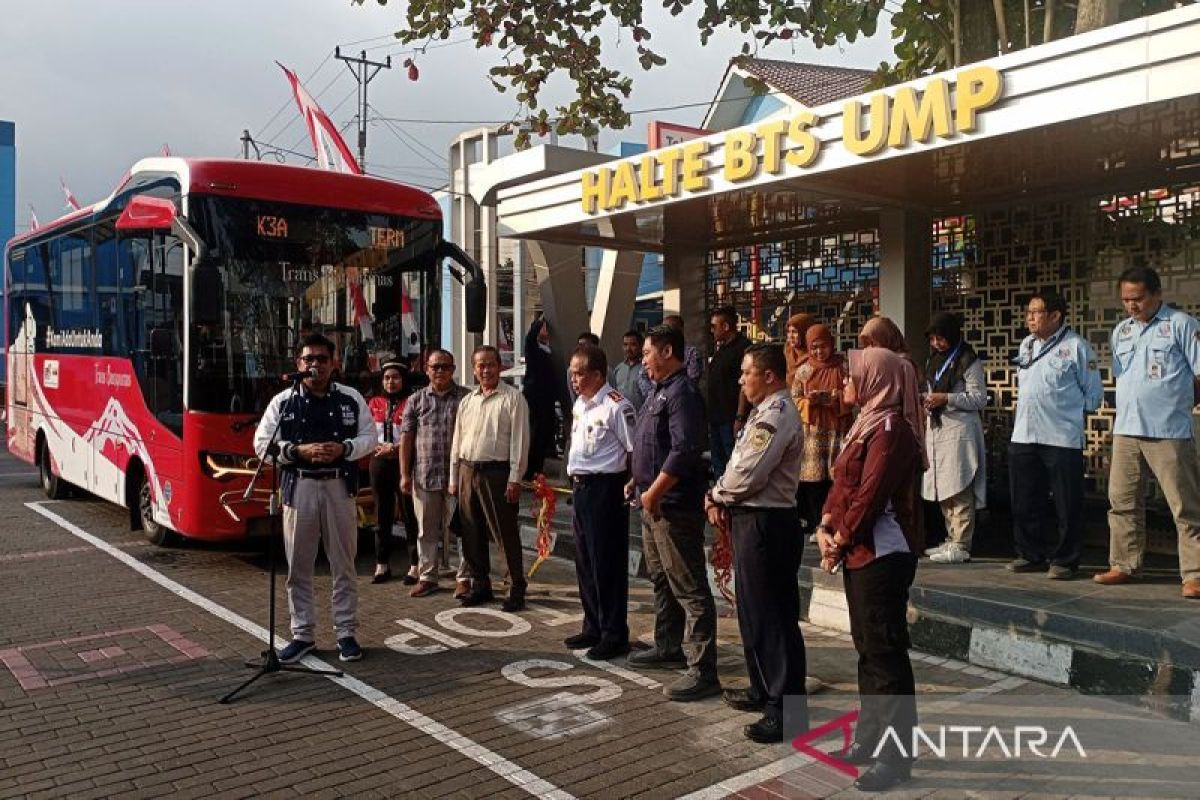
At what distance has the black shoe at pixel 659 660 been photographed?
5.50 metres

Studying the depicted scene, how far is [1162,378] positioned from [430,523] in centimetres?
499

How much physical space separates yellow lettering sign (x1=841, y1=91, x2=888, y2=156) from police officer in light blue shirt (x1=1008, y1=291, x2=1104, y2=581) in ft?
4.91

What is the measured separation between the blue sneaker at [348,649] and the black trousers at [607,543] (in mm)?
1425

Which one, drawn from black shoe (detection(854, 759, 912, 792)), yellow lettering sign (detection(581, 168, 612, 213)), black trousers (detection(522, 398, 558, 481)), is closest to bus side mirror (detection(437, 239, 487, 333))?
yellow lettering sign (detection(581, 168, 612, 213))

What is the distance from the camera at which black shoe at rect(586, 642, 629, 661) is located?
18.6 feet

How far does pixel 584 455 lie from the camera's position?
19.0 feet

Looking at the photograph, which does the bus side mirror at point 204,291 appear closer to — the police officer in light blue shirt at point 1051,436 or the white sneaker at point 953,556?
the white sneaker at point 953,556

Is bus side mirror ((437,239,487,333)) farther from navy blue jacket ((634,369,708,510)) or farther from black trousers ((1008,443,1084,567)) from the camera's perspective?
black trousers ((1008,443,1084,567))

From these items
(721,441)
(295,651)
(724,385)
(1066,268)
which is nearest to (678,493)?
(295,651)

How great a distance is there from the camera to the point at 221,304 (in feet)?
24.6

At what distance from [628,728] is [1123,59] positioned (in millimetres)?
4457

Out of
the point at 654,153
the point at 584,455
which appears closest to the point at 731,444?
the point at 654,153

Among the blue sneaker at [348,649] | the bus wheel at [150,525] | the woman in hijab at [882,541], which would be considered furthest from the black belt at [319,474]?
the bus wheel at [150,525]

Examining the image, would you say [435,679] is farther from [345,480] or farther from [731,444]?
[731,444]
